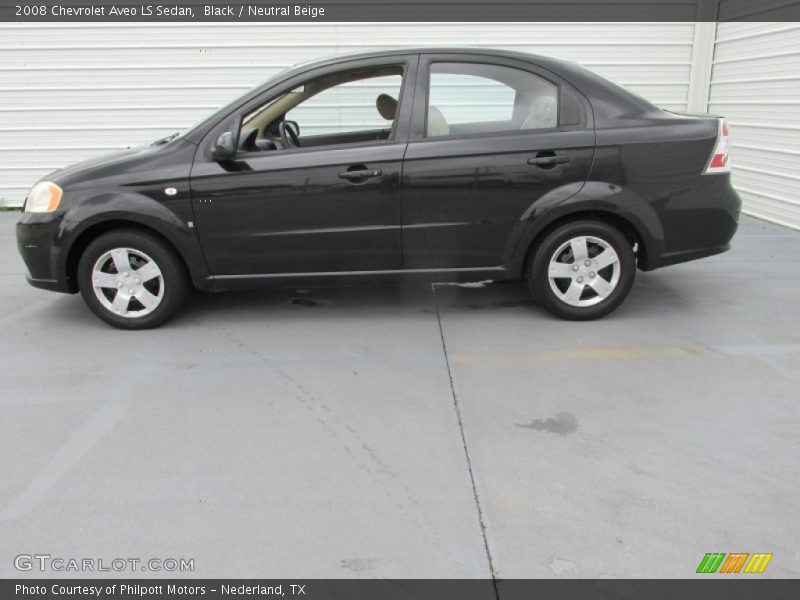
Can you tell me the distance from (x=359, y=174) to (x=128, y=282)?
5.64ft

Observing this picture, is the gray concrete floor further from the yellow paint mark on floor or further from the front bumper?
the front bumper

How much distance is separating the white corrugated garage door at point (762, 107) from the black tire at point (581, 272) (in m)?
4.00

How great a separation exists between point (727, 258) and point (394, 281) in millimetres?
3519

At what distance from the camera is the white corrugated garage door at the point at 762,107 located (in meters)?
7.07

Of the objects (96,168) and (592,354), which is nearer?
(592,354)

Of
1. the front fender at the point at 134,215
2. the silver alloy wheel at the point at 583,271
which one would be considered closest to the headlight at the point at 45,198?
the front fender at the point at 134,215

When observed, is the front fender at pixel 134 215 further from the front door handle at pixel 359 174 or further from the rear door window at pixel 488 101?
the rear door window at pixel 488 101

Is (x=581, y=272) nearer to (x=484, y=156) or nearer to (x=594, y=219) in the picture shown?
(x=594, y=219)

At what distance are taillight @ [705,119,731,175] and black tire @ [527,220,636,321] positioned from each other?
2.34 ft

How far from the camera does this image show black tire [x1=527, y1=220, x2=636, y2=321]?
434cm

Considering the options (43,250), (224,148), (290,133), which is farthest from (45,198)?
(290,133)
